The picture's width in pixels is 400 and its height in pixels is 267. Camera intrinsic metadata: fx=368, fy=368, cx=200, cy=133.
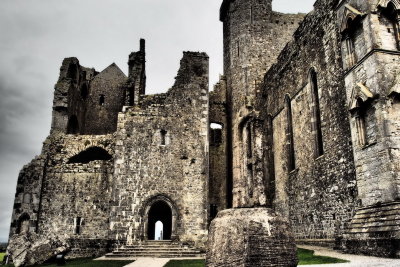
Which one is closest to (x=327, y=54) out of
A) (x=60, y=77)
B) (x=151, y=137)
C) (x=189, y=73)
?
(x=189, y=73)

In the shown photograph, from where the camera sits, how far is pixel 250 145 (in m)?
7.20

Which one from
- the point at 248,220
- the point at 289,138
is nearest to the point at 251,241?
the point at 248,220

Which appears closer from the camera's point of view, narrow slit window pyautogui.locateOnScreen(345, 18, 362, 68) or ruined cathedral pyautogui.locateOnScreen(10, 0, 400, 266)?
ruined cathedral pyautogui.locateOnScreen(10, 0, 400, 266)

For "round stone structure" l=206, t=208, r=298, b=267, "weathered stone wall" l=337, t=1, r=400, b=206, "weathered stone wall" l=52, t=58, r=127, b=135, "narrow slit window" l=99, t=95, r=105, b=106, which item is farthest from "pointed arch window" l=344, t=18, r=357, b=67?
"narrow slit window" l=99, t=95, r=105, b=106

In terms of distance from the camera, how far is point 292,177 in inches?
656

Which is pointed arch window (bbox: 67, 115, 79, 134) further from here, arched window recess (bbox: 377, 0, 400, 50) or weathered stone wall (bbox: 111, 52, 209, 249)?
arched window recess (bbox: 377, 0, 400, 50)

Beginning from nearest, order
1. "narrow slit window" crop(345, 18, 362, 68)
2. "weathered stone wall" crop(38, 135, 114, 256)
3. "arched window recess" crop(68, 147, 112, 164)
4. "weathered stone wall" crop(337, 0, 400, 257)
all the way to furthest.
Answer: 1. "weathered stone wall" crop(337, 0, 400, 257)
2. "narrow slit window" crop(345, 18, 362, 68)
3. "weathered stone wall" crop(38, 135, 114, 256)
4. "arched window recess" crop(68, 147, 112, 164)

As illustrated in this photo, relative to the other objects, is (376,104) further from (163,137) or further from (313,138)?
(163,137)

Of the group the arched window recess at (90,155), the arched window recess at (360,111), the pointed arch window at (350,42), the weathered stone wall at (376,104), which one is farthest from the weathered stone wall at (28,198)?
the pointed arch window at (350,42)

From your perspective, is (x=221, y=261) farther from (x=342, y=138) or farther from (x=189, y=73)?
(x=189, y=73)

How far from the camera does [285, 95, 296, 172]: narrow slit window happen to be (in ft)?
56.2

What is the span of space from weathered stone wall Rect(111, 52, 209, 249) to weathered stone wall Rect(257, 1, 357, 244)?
3832 millimetres

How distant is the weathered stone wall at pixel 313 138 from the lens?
486 inches

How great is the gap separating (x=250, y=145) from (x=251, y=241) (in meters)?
2.05
